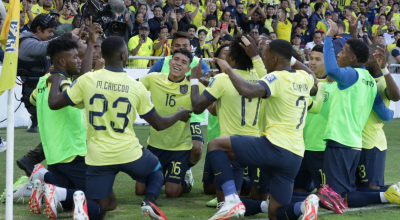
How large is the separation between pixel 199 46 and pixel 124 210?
946 centimetres

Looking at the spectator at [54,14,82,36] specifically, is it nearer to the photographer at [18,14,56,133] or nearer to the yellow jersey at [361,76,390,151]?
the photographer at [18,14,56,133]

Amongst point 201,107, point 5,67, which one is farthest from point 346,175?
point 5,67

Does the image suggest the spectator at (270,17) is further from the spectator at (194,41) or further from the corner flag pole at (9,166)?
the corner flag pole at (9,166)

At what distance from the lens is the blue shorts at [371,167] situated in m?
5.73

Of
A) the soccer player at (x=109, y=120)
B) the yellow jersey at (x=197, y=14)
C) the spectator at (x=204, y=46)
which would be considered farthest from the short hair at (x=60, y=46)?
the yellow jersey at (x=197, y=14)

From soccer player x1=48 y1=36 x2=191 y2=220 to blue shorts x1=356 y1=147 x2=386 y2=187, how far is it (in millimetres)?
2671

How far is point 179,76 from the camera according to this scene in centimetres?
613

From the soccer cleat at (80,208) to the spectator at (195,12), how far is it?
41.7 ft

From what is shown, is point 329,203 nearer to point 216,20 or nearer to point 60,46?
point 60,46

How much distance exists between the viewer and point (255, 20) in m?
17.3

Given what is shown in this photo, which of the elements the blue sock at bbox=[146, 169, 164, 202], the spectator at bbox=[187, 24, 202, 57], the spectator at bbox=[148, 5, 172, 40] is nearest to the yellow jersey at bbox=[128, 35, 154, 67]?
the spectator at bbox=[148, 5, 172, 40]

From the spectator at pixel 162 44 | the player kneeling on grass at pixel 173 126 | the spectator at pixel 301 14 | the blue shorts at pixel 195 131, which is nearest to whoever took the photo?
the player kneeling on grass at pixel 173 126

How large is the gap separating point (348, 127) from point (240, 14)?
1285 centimetres

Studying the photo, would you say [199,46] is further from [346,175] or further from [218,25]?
[346,175]
